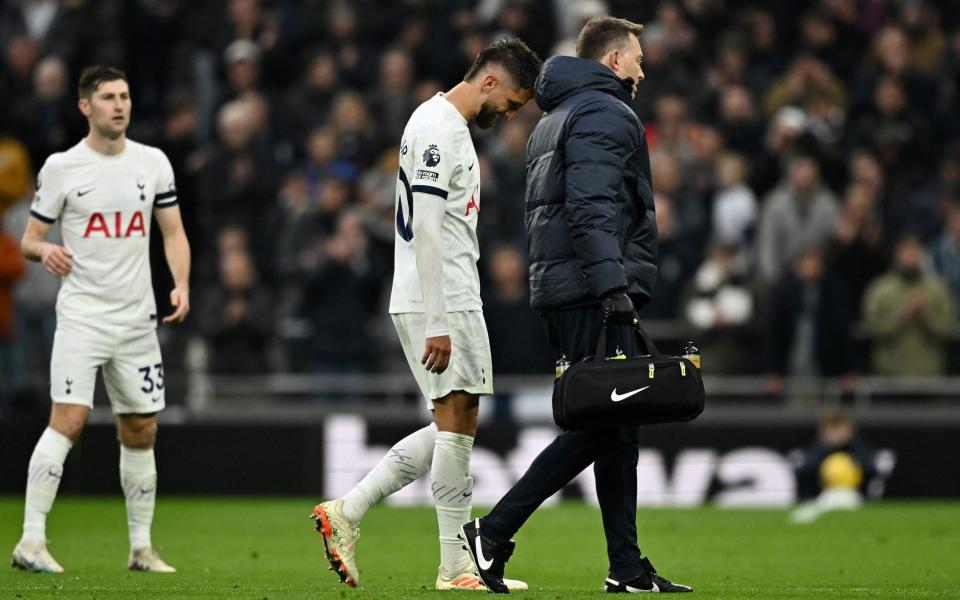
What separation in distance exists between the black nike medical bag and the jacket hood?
3.71ft

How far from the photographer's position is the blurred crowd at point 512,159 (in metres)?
16.7

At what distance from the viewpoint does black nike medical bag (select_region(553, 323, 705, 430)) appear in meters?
7.81

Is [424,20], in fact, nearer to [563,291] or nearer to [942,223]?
[942,223]

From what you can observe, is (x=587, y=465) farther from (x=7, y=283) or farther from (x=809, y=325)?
(x=7, y=283)

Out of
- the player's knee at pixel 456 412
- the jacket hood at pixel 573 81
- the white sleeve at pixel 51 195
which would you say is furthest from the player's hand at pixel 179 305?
the jacket hood at pixel 573 81

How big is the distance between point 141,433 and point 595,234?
3.36 meters

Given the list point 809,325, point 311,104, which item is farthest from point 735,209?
point 311,104

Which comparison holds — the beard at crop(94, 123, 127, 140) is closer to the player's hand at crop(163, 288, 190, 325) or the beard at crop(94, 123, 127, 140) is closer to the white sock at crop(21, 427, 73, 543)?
the player's hand at crop(163, 288, 190, 325)

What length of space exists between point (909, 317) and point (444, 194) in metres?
9.21

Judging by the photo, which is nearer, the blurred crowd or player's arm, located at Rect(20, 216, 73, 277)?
player's arm, located at Rect(20, 216, 73, 277)

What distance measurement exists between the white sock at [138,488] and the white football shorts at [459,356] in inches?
87.0

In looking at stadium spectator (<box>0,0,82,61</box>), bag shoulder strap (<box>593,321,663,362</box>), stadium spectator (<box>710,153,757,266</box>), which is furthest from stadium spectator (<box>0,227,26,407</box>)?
bag shoulder strap (<box>593,321,663,362</box>)

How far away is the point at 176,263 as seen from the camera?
10.0 meters

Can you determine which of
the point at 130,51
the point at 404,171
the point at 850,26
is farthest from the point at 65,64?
the point at 404,171
